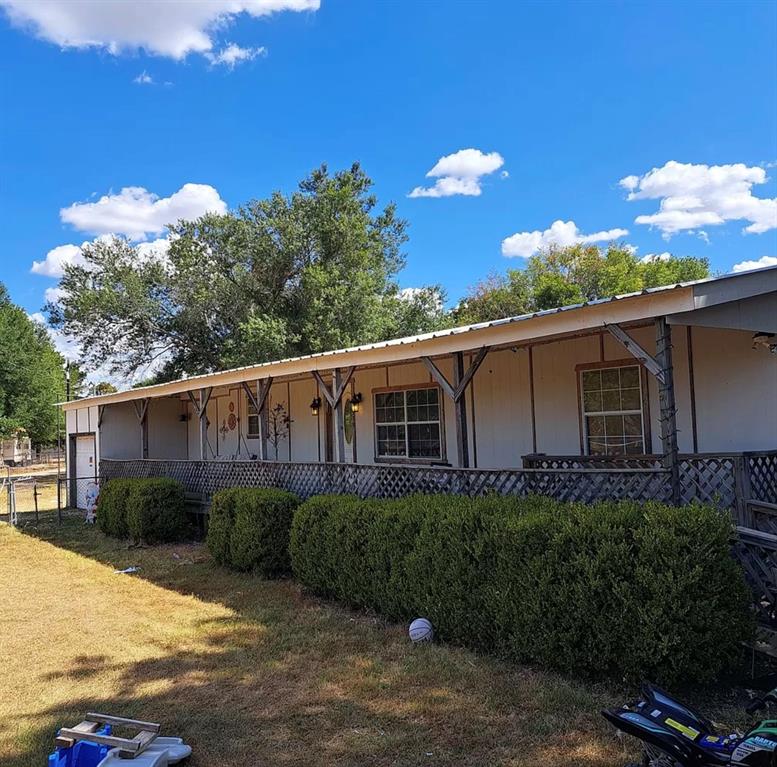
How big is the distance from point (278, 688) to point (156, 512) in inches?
313

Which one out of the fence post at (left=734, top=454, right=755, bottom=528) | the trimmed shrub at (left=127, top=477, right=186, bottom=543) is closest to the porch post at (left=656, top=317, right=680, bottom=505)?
the fence post at (left=734, top=454, right=755, bottom=528)

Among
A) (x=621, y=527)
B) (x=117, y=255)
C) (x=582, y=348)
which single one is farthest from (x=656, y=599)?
(x=117, y=255)

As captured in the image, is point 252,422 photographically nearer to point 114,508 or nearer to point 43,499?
point 114,508

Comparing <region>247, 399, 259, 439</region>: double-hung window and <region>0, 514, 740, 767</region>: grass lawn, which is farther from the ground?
<region>247, 399, 259, 439</region>: double-hung window

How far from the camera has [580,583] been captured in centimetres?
439

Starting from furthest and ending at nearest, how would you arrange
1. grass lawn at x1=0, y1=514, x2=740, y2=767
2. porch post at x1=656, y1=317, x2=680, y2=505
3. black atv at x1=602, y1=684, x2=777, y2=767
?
porch post at x1=656, y1=317, x2=680, y2=505
grass lawn at x1=0, y1=514, x2=740, y2=767
black atv at x1=602, y1=684, x2=777, y2=767

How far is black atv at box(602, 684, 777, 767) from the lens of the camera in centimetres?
257

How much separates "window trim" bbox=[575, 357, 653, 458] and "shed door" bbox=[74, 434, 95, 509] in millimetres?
13652

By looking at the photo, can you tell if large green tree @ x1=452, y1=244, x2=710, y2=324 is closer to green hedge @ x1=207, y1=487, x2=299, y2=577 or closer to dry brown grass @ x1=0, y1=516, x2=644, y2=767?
green hedge @ x1=207, y1=487, x2=299, y2=577

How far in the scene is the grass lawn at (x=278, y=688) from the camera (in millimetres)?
3730

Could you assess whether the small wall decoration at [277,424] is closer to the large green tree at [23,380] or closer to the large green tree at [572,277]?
the large green tree at [572,277]

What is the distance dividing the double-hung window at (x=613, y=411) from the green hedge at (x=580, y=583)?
3.09 m

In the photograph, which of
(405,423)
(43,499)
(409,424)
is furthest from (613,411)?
(43,499)

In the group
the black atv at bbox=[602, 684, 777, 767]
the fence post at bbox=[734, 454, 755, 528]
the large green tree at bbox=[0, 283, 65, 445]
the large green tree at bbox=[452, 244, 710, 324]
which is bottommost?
the black atv at bbox=[602, 684, 777, 767]
